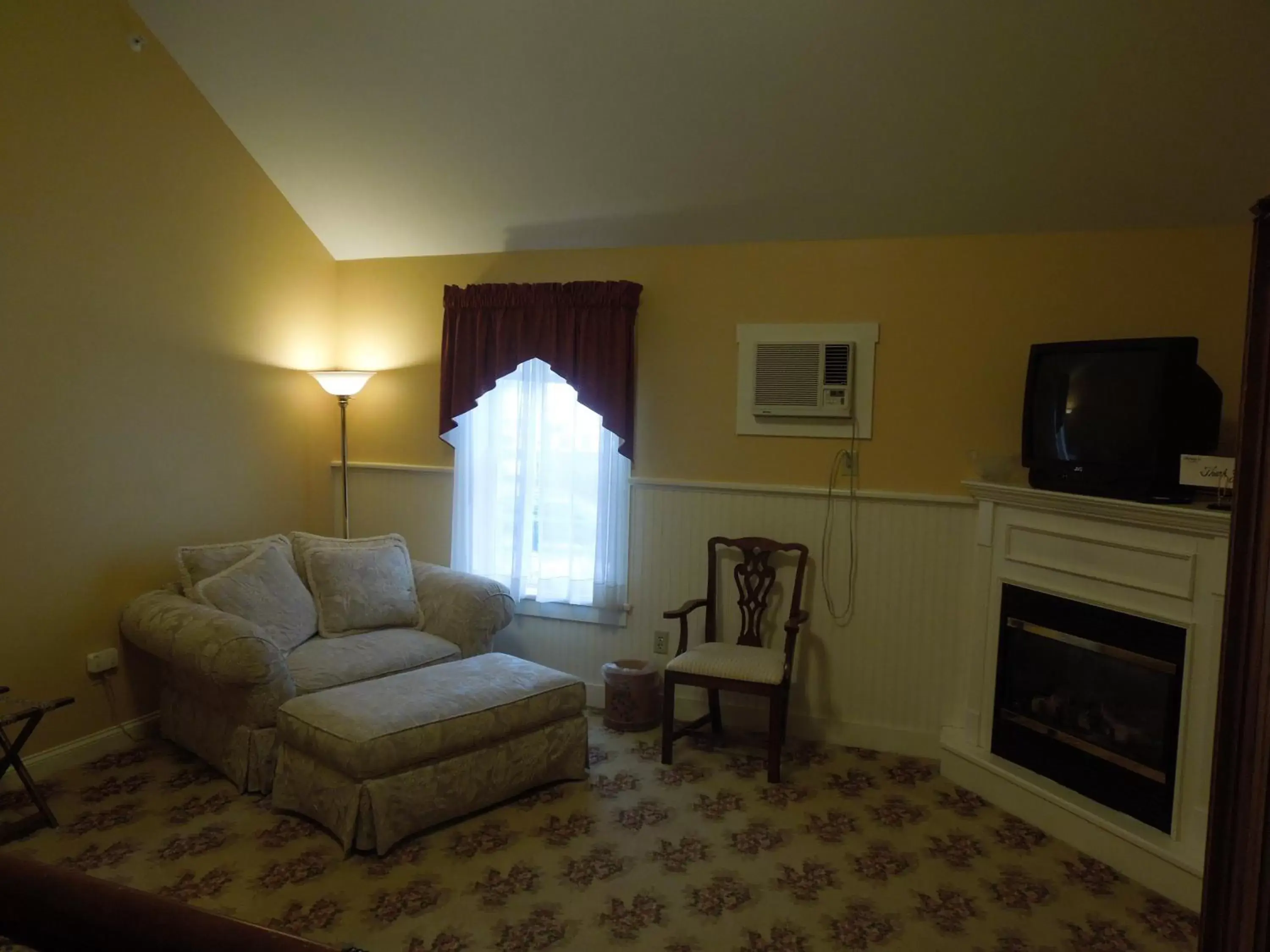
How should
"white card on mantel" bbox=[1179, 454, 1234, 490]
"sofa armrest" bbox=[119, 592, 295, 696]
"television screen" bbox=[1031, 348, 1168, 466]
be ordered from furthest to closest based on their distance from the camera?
"sofa armrest" bbox=[119, 592, 295, 696] < "television screen" bbox=[1031, 348, 1168, 466] < "white card on mantel" bbox=[1179, 454, 1234, 490]

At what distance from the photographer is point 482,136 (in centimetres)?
352

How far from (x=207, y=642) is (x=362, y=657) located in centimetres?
59

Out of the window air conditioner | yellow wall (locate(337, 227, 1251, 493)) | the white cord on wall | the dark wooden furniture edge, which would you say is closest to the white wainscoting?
the white cord on wall

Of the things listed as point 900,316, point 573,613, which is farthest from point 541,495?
point 900,316

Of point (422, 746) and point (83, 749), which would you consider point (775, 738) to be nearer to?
point (422, 746)

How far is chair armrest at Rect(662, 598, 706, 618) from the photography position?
138 inches

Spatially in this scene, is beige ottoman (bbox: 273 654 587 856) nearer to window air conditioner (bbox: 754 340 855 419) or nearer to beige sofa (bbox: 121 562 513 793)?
beige sofa (bbox: 121 562 513 793)

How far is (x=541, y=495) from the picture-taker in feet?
13.2

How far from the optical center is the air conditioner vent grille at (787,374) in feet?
11.7

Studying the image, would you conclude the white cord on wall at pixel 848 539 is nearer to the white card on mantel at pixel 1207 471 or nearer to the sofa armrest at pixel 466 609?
the white card on mantel at pixel 1207 471

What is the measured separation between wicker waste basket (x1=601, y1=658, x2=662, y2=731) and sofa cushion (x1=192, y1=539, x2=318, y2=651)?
1320 millimetres

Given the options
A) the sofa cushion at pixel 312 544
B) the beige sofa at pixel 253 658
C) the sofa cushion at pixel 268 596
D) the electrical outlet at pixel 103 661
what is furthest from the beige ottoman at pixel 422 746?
the electrical outlet at pixel 103 661

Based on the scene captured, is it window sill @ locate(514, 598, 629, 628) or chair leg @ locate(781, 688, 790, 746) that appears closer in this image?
chair leg @ locate(781, 688, 790, 746)

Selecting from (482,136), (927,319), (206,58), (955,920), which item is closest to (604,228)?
(482,136)
